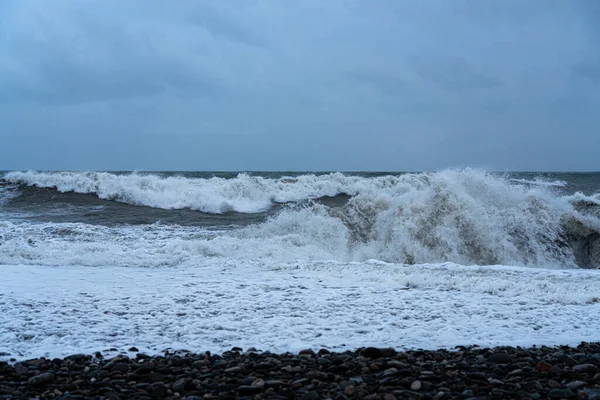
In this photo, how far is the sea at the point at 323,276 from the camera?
4.83m

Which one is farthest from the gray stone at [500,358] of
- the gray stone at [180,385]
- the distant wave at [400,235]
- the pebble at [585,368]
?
the distant wave at [400,235]

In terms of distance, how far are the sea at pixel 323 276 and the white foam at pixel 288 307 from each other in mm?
25

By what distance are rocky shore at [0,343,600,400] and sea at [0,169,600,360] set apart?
345 mm

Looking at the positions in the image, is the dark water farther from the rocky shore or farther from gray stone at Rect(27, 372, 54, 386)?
gray stone at Rect(27, 372, 54, 386)

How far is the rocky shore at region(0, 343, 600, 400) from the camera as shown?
337cm

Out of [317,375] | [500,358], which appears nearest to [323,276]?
[500,358]

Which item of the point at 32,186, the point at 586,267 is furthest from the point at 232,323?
the point at 32,186

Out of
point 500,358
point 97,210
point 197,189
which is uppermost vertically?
point 197,189

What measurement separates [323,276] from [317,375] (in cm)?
389

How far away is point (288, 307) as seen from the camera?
5.75 metres

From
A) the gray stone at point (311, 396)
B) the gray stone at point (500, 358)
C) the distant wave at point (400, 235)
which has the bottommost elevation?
the gray stone at point (311, 396)

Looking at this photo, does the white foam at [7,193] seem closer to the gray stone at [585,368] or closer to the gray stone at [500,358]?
the gray stone at [500,358]

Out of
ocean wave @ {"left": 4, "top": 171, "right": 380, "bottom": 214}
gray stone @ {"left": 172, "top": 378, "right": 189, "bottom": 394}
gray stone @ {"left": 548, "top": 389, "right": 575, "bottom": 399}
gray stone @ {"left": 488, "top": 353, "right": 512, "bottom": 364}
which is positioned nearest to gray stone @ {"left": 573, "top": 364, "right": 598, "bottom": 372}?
gray stone @ {"left": 488, "top": 353, "right": 512, "bottom": 364}

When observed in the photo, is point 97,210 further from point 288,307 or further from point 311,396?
point 311,396
